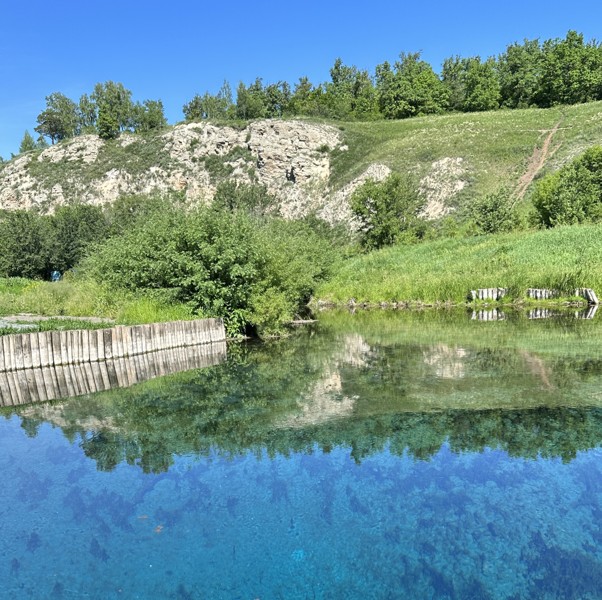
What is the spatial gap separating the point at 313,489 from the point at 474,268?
32.0m

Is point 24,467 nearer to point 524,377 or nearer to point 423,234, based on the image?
point 524,377

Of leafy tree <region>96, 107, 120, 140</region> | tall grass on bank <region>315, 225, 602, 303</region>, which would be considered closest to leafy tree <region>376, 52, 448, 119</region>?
leafy tree <region>96, 107, 120, 140</region>

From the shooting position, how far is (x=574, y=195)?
147 feet

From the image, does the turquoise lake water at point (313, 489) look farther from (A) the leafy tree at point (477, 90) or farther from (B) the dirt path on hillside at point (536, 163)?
(A) the leafy tree at point (477, 90)

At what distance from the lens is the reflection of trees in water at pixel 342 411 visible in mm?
9562

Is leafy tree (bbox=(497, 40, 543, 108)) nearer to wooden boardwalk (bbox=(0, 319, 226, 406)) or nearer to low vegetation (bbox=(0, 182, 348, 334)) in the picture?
low vegetation (bbox=(0, 182, 348, 334))

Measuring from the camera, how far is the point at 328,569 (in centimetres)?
586

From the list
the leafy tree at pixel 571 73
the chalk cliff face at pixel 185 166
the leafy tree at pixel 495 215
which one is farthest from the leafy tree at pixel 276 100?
the leafy tree at pixel 495 215

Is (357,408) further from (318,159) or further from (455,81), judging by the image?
(455,81)

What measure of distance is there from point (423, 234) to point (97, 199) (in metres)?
59.1

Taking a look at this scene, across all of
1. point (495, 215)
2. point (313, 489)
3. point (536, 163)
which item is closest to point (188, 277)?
point (313, 489)

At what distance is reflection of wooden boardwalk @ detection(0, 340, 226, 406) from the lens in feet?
45.9

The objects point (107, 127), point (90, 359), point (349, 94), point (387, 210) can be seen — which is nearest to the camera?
point (90, 359)

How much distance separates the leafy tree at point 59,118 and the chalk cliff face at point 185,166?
24.1 metres
